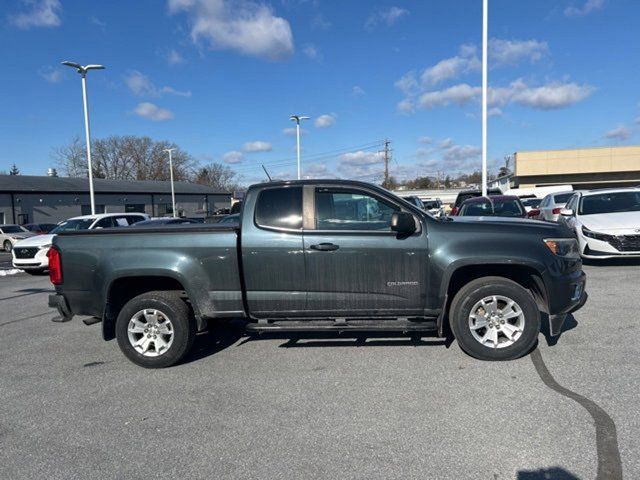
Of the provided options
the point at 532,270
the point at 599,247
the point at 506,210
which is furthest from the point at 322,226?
the point at 506,210

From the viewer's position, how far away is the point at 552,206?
15.1 m

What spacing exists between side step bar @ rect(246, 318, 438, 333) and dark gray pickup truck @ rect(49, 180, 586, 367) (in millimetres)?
14

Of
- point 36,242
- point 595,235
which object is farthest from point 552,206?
→ point 36,242

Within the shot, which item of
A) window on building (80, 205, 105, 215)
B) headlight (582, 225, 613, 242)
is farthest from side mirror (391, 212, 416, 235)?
window on building (80, 205, 105, 215)

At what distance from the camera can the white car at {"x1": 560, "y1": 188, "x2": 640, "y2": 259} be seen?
9250 millimetres

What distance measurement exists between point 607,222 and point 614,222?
122 millimetres

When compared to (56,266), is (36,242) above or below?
below

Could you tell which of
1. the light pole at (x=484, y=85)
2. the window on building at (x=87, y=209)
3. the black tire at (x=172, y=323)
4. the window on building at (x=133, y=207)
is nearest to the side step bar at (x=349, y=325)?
the black tire at (x=172, y=323)

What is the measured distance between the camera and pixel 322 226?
4.94 metres

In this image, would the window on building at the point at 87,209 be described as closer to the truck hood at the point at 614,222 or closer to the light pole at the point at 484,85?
the light pole at the point at 484,85

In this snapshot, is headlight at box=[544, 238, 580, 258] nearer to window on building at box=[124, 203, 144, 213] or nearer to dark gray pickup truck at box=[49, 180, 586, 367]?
dark gray pickup truck at box=[49, 180, 586, 367]

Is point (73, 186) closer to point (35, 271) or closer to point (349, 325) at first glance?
point (35, 271)

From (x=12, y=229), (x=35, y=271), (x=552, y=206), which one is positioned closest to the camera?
(x=35, y=271)

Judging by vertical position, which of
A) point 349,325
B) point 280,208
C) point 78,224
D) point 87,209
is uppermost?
point 87,209
